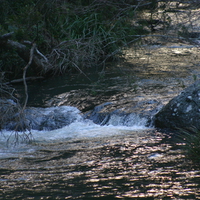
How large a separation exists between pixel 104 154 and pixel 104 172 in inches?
37.3

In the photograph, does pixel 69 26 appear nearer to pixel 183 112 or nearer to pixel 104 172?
pixel 183 112

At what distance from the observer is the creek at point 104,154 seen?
4805 mm

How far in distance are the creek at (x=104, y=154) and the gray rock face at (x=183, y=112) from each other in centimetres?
31

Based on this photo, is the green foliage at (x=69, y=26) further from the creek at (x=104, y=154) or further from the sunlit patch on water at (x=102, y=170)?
the sunlit patch on water at (x=102, y=170)

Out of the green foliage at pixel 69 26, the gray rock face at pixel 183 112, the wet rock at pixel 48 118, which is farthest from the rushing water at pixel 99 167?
the green foliage at pixel 69 26

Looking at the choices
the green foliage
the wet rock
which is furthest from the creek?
the green foliage

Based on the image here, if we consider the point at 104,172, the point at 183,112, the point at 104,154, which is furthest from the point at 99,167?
the point at 183,112

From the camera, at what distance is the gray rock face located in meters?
7.88

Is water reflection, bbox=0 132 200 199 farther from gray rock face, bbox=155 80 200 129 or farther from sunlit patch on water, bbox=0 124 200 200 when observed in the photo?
gray rock face, bbox=155 80 200 129

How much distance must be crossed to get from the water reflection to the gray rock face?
85cm

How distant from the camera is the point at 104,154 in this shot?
21.1 ft

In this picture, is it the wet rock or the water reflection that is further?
the wet rock

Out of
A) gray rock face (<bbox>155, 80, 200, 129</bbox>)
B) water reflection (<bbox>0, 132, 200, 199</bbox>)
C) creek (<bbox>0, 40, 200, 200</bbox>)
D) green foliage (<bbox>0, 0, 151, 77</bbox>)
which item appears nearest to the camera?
water reflection (<bbox>0, 132, 200, 199</bbox>)

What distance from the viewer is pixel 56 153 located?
22.1 feet
